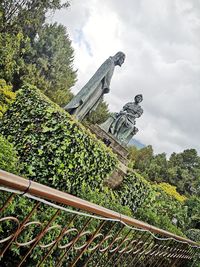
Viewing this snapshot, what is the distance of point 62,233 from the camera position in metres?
1.74

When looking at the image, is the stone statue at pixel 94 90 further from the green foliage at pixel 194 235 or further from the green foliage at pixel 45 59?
the green foliage at pixel 45 59

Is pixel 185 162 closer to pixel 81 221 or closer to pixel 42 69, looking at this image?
pixel 42 69

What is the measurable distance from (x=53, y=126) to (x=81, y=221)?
2.23 metres

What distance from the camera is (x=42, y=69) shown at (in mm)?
27734

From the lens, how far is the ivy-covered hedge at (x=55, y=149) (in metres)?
5.38

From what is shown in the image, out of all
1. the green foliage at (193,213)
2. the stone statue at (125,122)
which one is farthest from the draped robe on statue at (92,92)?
the green foliage at (193,213)

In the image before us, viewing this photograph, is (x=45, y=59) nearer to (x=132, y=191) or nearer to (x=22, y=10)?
(x=22, y=10)

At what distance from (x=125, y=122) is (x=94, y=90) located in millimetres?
2108

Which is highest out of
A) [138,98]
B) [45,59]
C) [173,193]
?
[45,59]

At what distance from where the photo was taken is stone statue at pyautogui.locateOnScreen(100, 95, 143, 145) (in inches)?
414

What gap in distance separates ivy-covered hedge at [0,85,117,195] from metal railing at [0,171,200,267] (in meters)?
1.32

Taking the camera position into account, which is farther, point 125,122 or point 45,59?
point 45,59

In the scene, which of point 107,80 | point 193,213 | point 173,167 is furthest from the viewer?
point 173,167

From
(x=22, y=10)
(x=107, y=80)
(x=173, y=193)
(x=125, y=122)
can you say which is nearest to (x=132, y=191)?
(x=125, y=122)
